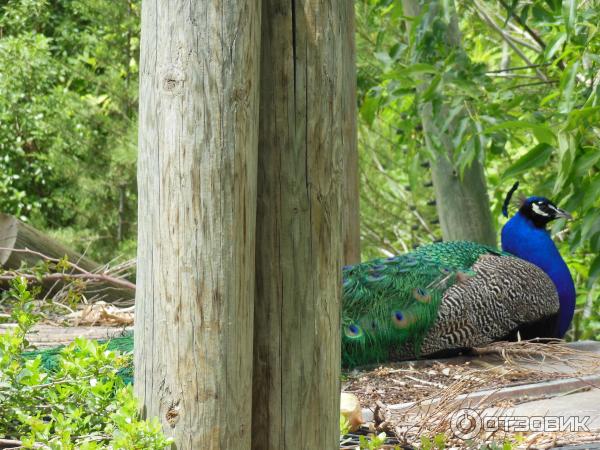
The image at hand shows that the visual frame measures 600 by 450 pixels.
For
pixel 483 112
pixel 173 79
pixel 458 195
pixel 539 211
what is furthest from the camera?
pixel 458 195

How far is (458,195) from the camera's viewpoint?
5.87 metres

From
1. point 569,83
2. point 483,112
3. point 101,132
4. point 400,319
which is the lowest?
point 400,319

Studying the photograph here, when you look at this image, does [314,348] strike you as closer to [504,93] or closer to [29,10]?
[504,93]

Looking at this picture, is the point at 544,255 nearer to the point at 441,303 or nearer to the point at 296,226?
the point at 441,303

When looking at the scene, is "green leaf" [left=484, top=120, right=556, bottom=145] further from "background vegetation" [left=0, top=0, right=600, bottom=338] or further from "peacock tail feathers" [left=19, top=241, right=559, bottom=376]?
"background vegetation" [left=0, top=0, right=600, bottom=338]

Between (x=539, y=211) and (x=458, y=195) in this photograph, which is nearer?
(x=539, y=211)

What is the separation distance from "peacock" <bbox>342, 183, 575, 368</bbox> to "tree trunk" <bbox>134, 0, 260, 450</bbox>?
2.35 meters

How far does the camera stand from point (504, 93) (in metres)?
5.07

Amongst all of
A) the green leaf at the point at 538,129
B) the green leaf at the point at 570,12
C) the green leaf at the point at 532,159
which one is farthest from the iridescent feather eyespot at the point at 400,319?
the green leaf at the point at 570,12

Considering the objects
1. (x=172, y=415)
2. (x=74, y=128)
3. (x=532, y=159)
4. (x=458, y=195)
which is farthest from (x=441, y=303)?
(x=74, y=128)

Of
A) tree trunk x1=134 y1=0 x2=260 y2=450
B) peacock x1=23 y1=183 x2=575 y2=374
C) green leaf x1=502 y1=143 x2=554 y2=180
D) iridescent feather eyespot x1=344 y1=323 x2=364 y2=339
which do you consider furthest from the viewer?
peacock x1=23 y1=183 x2=575 y2=374

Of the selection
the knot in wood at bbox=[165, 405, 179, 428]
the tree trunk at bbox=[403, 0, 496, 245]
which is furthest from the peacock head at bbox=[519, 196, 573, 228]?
the knot in wood at bbox=[165, 405, 179, 428]

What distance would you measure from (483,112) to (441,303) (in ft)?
3.73

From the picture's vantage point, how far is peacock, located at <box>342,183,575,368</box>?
4.50 metres
